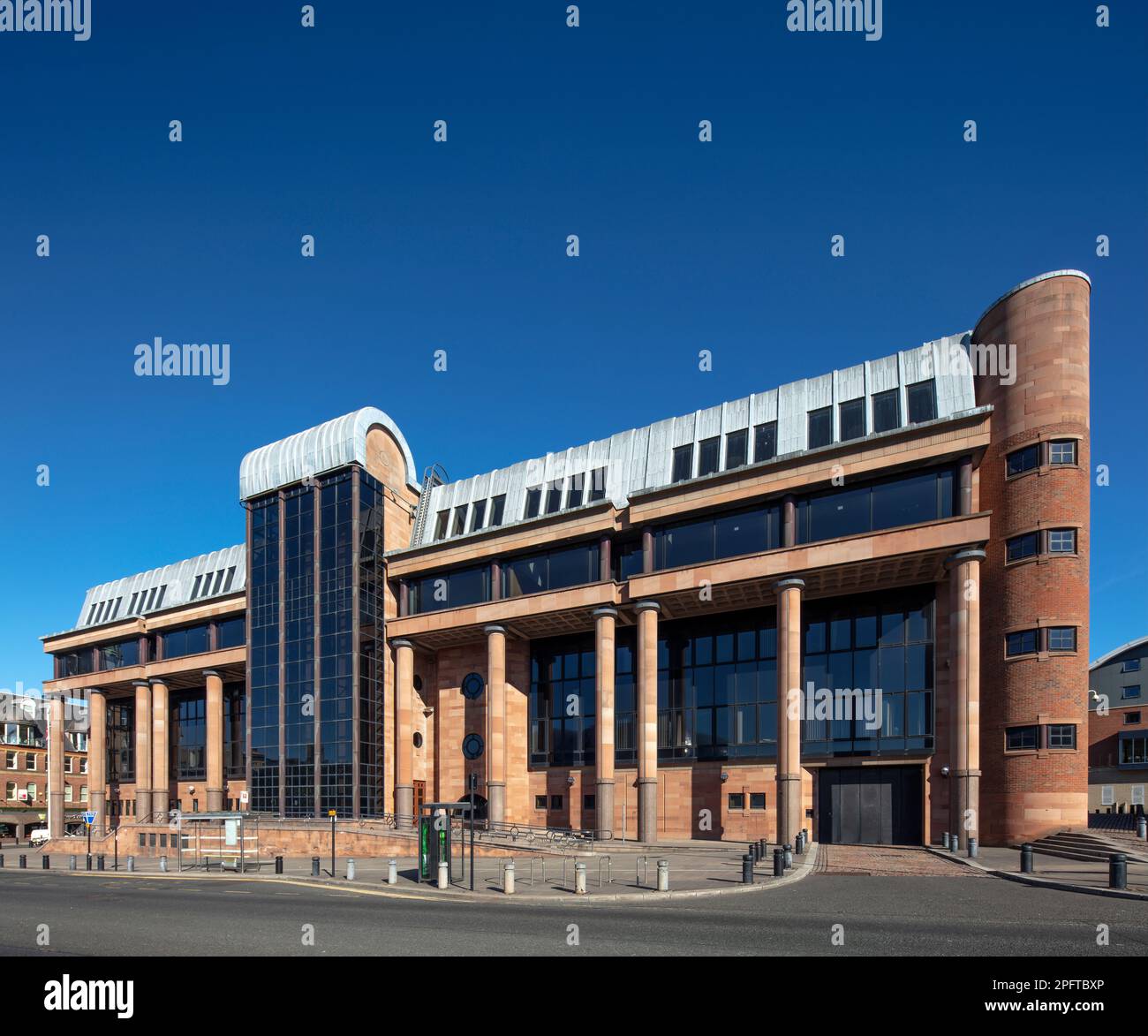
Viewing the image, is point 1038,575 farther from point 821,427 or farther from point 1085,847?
point 821,427

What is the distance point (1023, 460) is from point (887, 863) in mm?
17168

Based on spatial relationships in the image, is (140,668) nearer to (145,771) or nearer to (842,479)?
(145,771)

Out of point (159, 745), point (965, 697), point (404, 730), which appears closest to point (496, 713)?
point (404, 730)

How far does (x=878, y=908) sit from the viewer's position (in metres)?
20.0

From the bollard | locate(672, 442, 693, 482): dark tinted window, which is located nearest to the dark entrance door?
locate(672, 442, 693, 482): dark tinted window

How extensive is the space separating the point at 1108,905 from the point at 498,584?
33279 millimetres

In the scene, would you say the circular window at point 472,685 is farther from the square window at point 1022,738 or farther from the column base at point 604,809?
the square window at point 1022,738

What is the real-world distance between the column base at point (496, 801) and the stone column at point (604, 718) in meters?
5.64

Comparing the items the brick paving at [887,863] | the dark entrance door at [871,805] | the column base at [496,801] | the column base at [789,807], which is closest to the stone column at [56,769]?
the column base at [496,801]

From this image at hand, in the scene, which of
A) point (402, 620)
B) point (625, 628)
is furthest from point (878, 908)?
point (402, 620)

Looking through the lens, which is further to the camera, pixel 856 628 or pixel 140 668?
pixel 140 668

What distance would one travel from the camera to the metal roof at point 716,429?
126 ft

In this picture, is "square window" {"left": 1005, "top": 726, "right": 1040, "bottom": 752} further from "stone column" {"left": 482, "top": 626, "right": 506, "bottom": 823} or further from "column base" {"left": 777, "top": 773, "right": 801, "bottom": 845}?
"stone column" {"left": 482, "top": 626, "right": 506, "bottom": 823}

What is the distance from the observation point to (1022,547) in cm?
3556
